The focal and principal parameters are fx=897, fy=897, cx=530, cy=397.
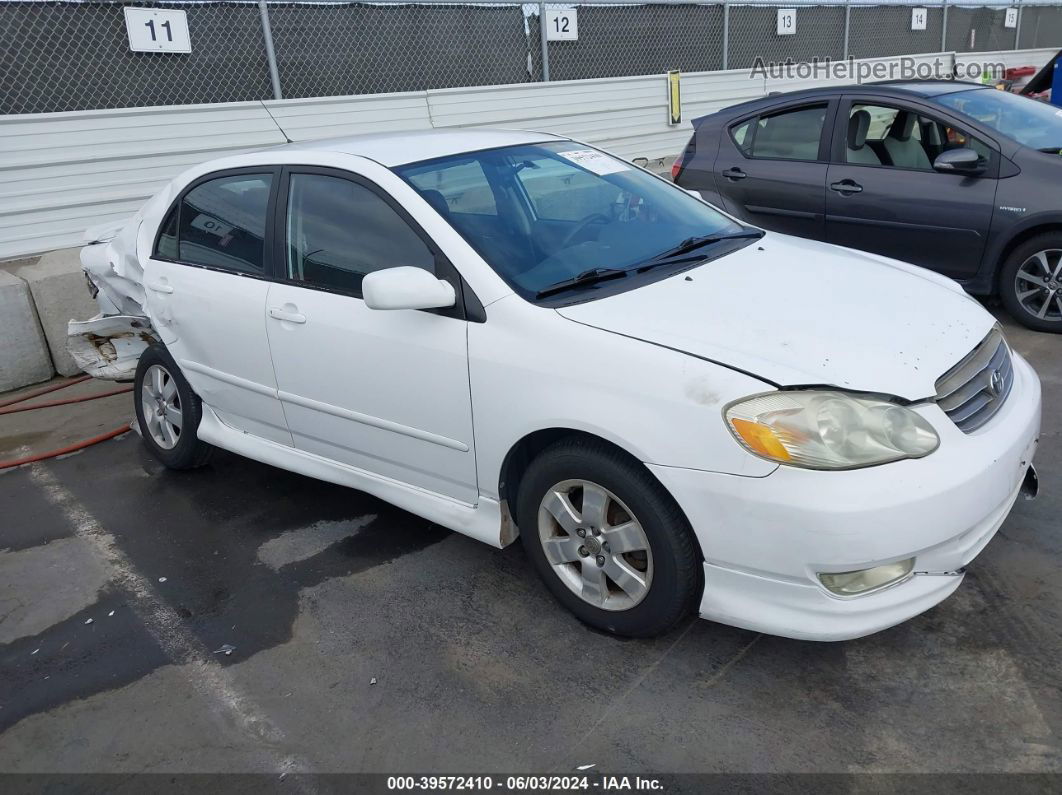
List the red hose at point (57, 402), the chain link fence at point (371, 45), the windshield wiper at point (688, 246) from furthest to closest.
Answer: the chain link fence at point (371, 45), the red hose at point (57, 402), the windshield wiper at point (688, 246)

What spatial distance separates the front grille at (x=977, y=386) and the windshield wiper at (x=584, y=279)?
3.77ft

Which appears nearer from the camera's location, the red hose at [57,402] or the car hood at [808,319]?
the car hood at [808,319]

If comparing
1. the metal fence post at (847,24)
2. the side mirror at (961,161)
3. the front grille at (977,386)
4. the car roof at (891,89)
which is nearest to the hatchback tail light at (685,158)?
the car roof at (891,89)

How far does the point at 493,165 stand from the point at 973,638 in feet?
8.19

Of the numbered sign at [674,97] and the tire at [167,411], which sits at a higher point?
the numbered sign at [674,97]

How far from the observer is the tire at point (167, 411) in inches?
181

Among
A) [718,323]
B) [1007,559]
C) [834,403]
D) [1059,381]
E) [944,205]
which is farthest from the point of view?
[944,205]

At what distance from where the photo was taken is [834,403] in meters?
2.57

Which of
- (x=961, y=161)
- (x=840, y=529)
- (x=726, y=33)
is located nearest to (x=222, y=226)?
(x=840, y=529)

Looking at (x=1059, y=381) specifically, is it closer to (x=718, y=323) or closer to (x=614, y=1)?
(x=718, y=323)

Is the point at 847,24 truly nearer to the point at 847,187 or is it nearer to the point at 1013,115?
the point at 1013,115

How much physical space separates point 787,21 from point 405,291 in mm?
12671

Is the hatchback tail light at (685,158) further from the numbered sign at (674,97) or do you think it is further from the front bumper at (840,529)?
the numbered sign at (674,97)

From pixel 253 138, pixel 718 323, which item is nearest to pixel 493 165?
pixel 718 323
